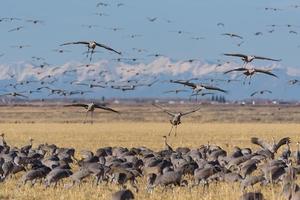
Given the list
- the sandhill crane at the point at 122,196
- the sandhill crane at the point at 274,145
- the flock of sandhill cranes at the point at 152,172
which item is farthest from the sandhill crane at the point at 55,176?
the sandhill crane at the point at 274,145

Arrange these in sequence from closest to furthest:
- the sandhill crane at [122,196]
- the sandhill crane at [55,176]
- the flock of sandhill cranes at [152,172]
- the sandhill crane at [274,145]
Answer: the sandhill crane at [122,196], the flock of sandhill cranes at [152,172], the sandhill crane at [55,176], the sandhill crane at [274,145]

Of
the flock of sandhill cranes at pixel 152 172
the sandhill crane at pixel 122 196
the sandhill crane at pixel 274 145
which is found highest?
the sandhill crane at pixel 274 145

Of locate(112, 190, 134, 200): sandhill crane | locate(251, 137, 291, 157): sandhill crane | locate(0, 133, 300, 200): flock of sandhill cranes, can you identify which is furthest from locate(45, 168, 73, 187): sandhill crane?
locate(251, 137, 291, 157): sandhill crane

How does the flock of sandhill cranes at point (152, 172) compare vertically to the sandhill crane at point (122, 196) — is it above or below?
above

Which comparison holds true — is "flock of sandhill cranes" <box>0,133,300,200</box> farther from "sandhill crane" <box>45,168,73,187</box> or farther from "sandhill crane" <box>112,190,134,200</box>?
"sandhill crane" <box>112,190,134,200</box>

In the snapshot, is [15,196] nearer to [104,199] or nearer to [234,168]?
Result: [104,199]

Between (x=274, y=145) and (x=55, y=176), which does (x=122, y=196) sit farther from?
(x=274, y=145)

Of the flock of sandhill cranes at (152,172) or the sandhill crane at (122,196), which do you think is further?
the flock of sandhill cranes at (152,172)

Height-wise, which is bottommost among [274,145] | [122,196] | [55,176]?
[122,196]

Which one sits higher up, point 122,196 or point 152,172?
point 152,172

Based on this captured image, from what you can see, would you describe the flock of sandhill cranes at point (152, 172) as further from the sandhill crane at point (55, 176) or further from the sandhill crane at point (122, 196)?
the sandhill crane at point (122, 196)

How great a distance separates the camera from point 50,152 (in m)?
34.0

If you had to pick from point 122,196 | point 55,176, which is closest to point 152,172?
point 55,176

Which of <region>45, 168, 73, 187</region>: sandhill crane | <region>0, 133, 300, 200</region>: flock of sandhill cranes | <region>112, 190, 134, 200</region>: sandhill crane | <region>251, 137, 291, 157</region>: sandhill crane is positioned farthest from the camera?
<region>251, 137, 291, 157</region>: sandhill crane
